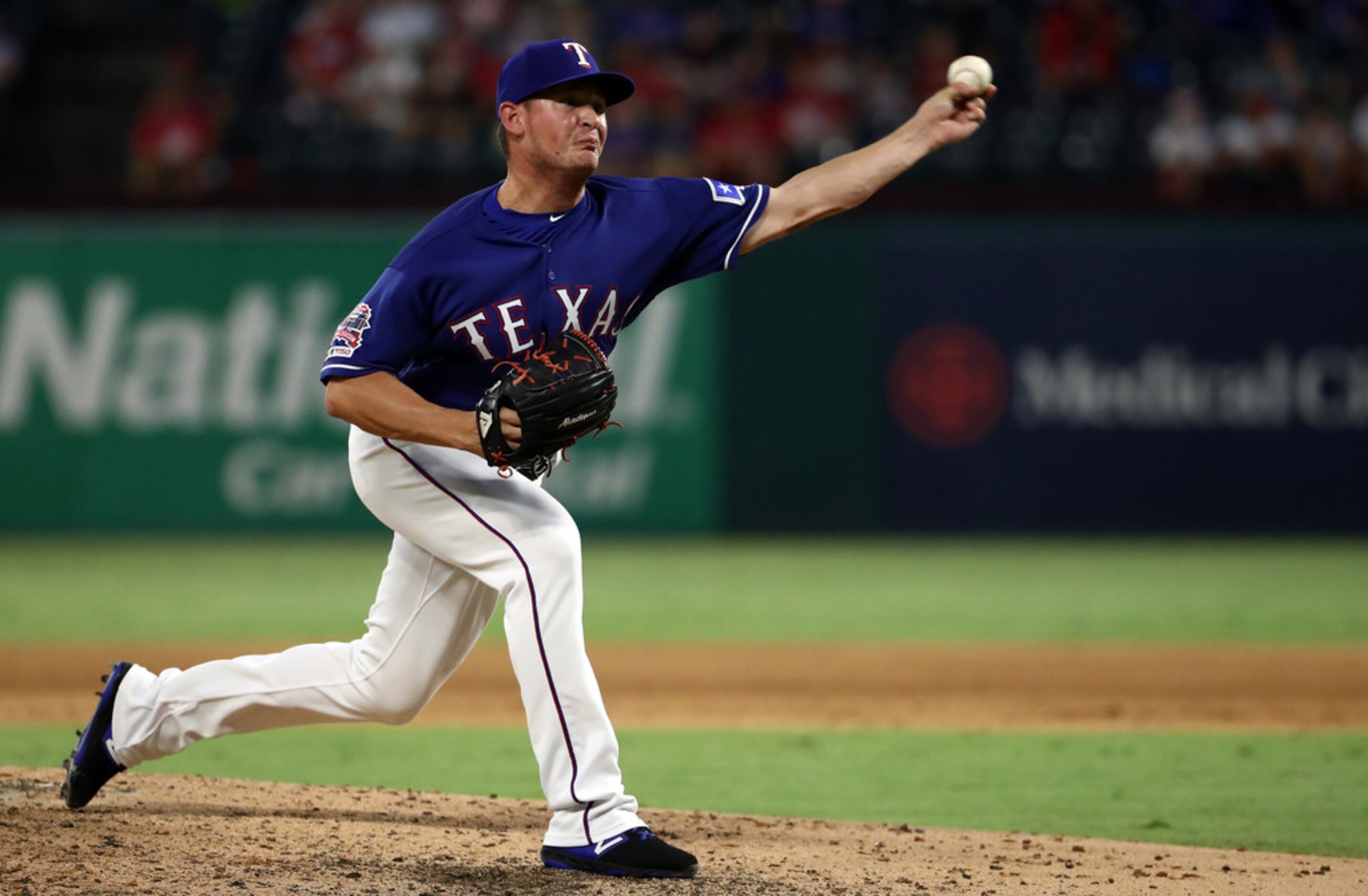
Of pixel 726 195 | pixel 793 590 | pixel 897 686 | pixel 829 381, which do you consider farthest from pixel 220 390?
pixel 726 195

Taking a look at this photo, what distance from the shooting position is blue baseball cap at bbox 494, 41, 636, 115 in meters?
3.71

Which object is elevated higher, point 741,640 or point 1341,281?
point 1341,281

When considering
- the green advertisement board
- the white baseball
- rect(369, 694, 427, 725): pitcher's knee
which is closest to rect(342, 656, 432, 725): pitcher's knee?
rect(369, 694, 427, 725): pitcher's knee

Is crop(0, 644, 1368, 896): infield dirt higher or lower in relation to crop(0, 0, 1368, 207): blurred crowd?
lower

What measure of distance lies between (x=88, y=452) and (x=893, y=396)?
591 cm

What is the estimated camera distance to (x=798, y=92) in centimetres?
1362

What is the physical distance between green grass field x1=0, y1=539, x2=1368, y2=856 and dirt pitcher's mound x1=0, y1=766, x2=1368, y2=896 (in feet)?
1.35

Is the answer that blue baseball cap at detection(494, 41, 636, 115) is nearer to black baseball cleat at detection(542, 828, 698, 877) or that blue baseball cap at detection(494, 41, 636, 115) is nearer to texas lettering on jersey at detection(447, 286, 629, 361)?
texas lettering on jersey at detection(447, 286, 629, 361)

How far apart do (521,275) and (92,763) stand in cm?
158

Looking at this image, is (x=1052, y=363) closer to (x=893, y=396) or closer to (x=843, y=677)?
(x=893, y=396)

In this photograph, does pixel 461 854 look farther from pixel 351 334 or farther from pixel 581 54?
pixel 581 54

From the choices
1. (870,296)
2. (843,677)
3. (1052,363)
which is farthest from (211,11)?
(843,677)

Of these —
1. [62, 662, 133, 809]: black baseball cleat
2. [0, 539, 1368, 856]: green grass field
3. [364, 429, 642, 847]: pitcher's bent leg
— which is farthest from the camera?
[0, 539, 1368, 856]: green grass field

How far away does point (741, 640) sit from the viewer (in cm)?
841
